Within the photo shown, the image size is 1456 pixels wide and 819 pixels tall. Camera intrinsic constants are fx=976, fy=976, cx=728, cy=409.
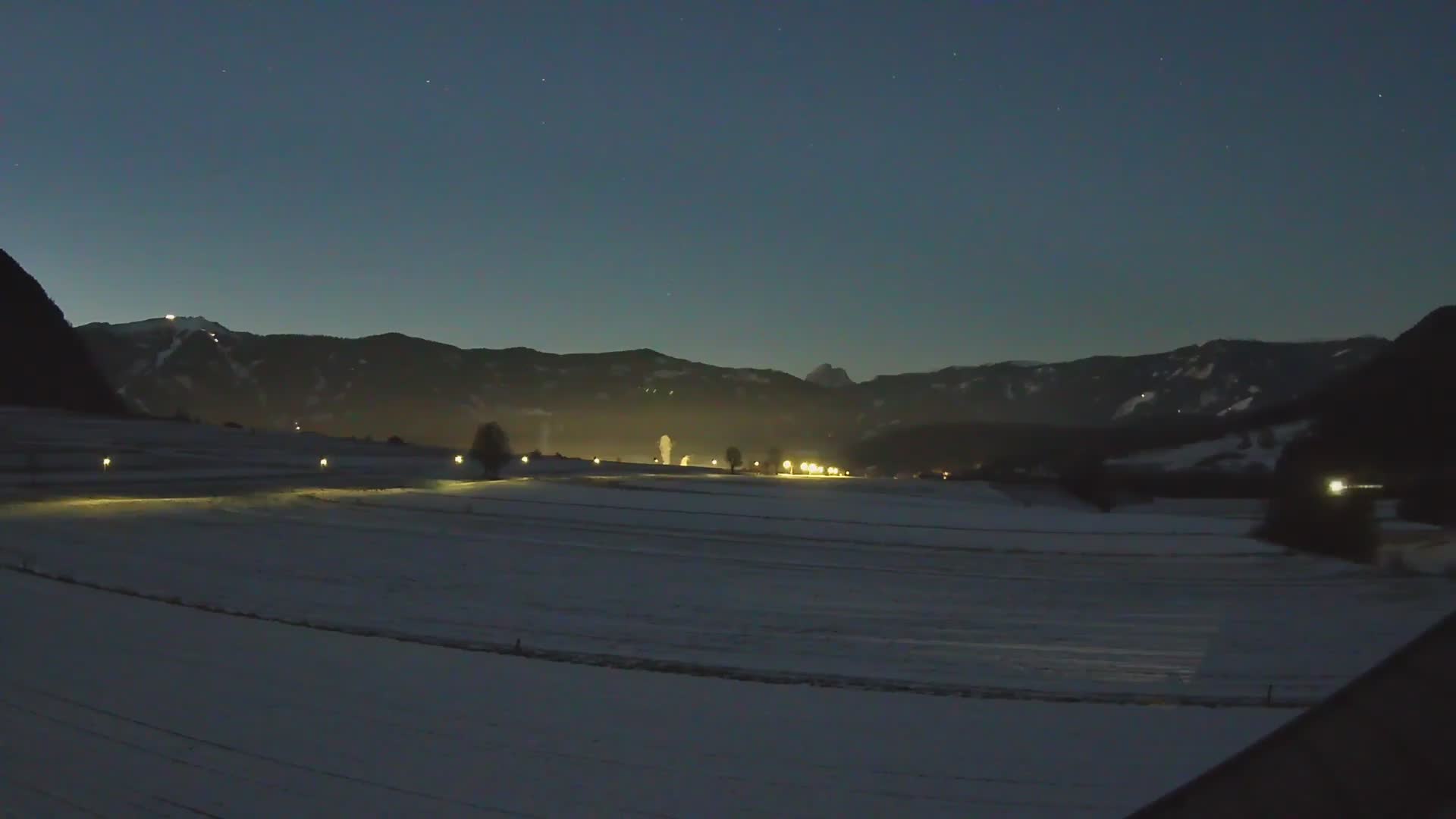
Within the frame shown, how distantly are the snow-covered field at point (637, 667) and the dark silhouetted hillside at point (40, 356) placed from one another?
104611 mm

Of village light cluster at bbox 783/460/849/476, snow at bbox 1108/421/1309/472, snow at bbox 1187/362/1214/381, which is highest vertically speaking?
snow at bbox 1187/362/1214/381

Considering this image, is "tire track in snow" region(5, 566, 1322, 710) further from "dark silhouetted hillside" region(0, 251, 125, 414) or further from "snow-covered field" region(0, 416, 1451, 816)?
"dark silhouetted hillside" region(0, 251, 125, 414)

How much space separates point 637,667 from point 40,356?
137319mm

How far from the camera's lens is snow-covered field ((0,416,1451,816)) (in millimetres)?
8023

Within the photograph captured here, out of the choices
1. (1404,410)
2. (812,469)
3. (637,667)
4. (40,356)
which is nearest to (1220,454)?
(1404,410)

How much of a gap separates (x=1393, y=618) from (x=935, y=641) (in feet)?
29.3

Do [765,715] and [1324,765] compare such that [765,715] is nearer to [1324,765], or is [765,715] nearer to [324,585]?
[1324,765]

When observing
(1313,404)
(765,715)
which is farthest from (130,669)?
(1313,404)

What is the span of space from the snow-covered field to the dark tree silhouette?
32603 millimetres

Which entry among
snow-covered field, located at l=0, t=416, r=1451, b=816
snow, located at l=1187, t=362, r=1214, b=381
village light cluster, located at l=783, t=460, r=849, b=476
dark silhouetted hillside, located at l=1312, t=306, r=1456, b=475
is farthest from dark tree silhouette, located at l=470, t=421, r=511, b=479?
snow, located at l=1187, t=362, r=1214, b=381

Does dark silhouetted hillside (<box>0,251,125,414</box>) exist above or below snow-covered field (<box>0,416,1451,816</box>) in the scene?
above

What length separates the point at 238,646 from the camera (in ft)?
42.0

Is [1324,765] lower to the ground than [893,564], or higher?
higher

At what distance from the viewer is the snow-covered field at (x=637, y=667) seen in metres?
8.02
